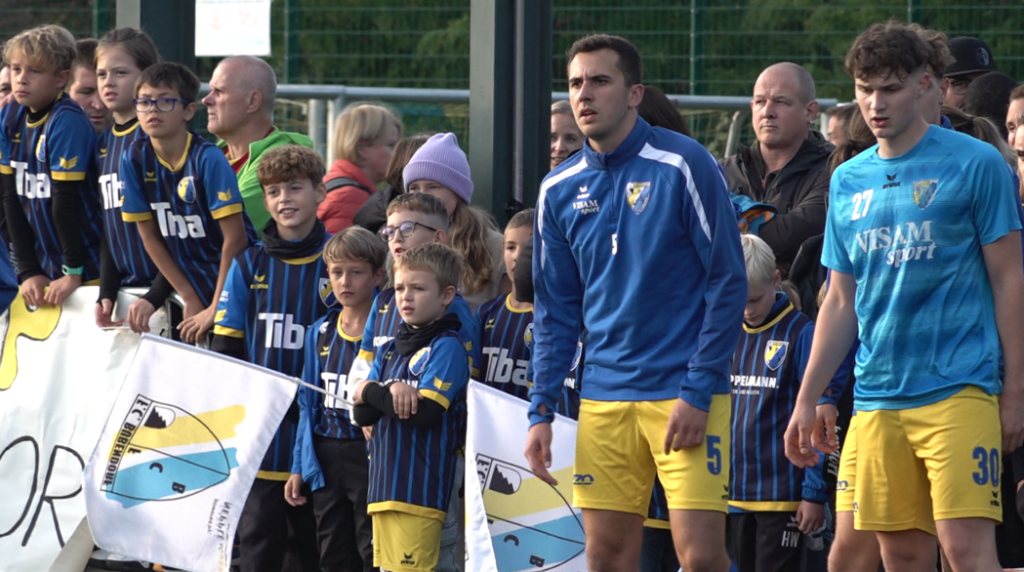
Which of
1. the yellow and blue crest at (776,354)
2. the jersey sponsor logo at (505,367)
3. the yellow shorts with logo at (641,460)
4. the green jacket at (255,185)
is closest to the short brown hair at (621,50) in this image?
the yellow shorts with logo at (641,460)

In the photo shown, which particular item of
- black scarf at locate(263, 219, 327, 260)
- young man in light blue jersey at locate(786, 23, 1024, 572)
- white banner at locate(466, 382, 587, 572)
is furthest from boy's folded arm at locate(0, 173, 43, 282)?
young man in light blue jersey at locate(786, 23, 1024, 572)

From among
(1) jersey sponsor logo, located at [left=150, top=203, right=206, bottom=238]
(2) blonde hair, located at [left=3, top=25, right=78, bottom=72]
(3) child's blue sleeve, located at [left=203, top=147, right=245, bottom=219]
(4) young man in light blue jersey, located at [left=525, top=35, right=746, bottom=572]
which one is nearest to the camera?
(4) young man in light blue jersey, located at [left=525, top=35, right=746, bottom=572]

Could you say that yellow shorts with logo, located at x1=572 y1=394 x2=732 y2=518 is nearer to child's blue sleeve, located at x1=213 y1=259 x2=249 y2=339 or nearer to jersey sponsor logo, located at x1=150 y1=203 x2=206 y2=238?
child's blue sleeve, located at x1=213 y1=259 x2=249 y2=339

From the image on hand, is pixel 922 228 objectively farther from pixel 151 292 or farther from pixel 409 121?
pixel 409 121

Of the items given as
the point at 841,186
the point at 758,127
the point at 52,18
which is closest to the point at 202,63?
the point at 52,18

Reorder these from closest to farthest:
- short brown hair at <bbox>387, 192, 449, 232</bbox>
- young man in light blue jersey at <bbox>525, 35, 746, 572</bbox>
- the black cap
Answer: young man in light blue jersey at <bbox>525, 35, 746, 572</bbox>, short brown hair at <bbox>387, 192, 449, 232</bbox>, the black cap

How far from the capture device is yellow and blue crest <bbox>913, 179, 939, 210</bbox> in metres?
4.55

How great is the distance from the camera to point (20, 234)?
23.9 feet

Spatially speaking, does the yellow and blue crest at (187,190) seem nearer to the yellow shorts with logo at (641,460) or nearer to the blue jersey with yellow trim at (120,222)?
the blue jersey with yellow trim at (120,222)

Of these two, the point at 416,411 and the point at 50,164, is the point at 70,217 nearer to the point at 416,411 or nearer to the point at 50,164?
the point at 50,164

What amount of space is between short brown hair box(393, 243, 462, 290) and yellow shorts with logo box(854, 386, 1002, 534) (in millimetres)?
1860

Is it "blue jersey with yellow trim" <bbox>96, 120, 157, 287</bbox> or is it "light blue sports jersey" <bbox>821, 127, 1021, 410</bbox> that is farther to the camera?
"blue jersey with yellow trim" <bbox>96, 120, 157, 287</bbox>

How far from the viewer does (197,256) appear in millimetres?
6891

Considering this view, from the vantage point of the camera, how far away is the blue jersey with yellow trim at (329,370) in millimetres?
6277
